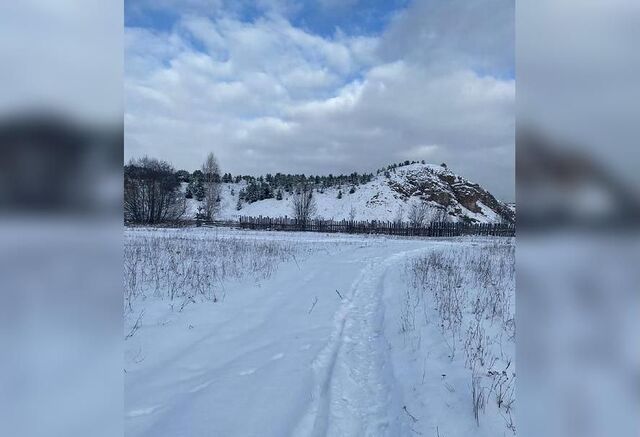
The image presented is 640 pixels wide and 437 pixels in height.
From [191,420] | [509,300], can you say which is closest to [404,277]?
[509,300]

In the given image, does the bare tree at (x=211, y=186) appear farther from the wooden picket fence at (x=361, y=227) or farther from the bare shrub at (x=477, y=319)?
the bare shrub at (x=477, y=319)

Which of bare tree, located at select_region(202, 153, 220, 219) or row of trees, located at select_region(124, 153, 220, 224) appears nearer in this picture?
row of trees, located at select_region(124, 153, 220, 224)

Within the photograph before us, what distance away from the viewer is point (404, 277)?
10.8m

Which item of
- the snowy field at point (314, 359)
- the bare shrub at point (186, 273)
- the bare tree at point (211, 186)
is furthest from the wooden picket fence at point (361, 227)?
the snowy field at point (314, 359)

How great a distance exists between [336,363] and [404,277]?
22.4ft
